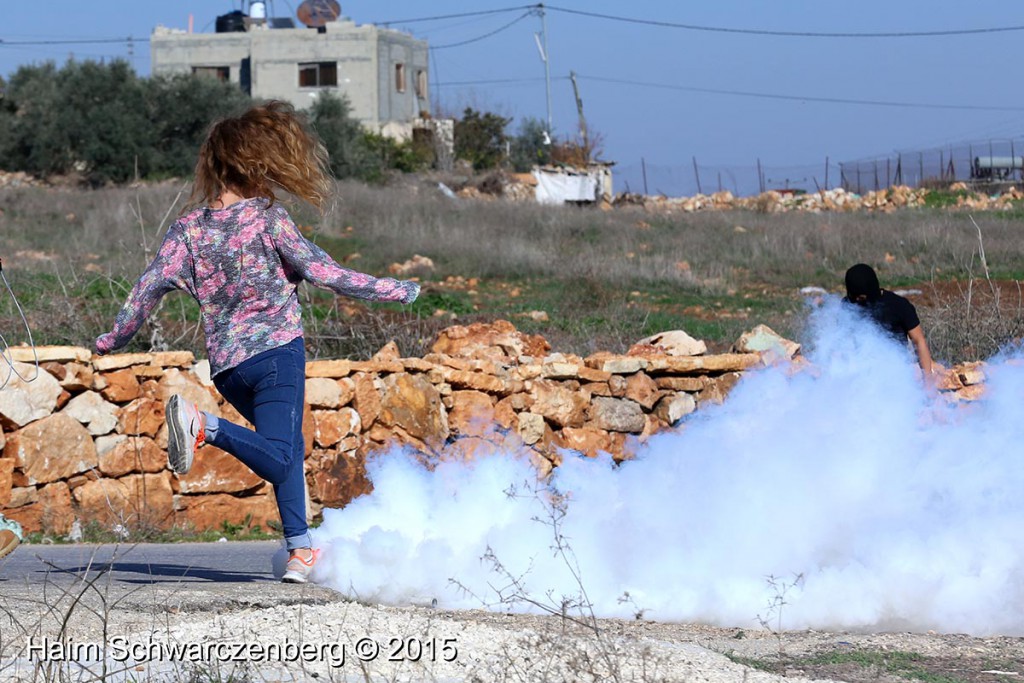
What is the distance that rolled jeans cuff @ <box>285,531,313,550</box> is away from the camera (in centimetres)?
588

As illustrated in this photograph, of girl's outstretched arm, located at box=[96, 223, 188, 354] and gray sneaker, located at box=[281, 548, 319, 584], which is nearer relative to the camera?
girl's outstretched arm, located at box=[96, 223, 188, 354]

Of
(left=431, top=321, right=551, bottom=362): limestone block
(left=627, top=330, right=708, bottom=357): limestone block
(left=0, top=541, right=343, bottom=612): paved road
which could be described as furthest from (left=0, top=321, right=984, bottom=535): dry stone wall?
(left=0, top=541, right=343, bottom=612): paved road

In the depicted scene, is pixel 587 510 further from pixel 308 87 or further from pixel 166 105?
pixel 308 87

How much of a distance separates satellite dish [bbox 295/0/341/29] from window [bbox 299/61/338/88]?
206 cm

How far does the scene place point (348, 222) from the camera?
89.3 ft

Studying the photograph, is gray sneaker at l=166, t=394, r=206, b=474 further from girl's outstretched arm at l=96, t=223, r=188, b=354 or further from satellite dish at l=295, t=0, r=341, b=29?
satellite dish at l=295, t=0, r=341, b=29

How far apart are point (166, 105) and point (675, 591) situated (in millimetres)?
43640

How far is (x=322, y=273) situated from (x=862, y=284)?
427cm

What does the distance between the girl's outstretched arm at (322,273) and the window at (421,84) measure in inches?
2481

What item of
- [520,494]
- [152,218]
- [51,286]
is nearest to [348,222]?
[152,218]

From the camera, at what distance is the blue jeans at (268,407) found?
5.61 metres

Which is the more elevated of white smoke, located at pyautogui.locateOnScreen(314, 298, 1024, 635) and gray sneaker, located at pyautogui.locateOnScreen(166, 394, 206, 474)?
gray sneaker, located at pyautogui.locateOnScreen(166, 394, 206, 474)

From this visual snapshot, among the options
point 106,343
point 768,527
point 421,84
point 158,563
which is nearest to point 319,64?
point 421,84

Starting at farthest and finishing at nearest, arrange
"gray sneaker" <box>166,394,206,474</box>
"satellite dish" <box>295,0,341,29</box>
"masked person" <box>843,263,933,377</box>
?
1. "satellite dish" <box>295,0,341,29</box>
2. "masked person" <box>843,263,933,377</box>
3. "gray sneaker" <box>166,394,206,474</box>
